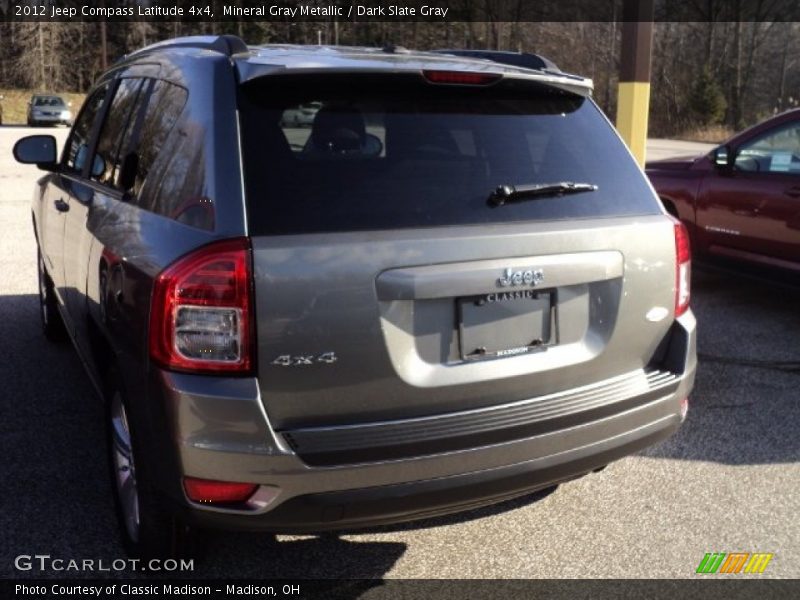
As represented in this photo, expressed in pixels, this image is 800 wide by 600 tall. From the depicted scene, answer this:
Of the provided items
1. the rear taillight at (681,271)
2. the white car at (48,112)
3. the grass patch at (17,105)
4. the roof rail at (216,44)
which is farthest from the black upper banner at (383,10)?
the rear taillight at (681,271)

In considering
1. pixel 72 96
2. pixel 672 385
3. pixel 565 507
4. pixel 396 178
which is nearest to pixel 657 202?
pixel 672 385

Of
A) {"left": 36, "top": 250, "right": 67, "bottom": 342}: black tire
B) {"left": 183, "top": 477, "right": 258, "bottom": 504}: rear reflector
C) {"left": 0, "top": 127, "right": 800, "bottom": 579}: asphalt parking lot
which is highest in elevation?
{"left": 183, "top": 477, "right": 258, "bottom": 504}: rear reflector

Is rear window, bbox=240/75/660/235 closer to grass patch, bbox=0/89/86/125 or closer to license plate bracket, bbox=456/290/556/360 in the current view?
license plate bracket, bbox=456/290/556/360

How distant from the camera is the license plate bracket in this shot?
2.64 meters

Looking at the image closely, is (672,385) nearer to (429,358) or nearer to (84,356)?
(429,358)

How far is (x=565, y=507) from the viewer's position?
3.63 metres

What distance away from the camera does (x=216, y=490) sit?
2514 millimetres

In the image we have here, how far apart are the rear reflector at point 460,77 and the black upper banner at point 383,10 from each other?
162 ft

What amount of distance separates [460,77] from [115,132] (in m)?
1.81

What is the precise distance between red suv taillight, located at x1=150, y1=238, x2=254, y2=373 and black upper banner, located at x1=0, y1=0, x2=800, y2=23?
50039mm

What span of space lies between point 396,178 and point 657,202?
3.67 ft

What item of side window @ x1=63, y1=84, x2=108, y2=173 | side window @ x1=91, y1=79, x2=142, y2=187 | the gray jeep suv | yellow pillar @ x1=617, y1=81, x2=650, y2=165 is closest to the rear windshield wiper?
the gray jeep suv

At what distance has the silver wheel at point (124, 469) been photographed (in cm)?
304

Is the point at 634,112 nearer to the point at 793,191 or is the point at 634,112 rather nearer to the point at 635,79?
the point at 635,79
